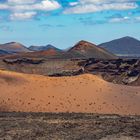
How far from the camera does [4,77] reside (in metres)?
36.3

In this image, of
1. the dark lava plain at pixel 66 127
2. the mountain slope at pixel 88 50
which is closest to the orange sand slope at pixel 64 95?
the dark lava plain at pixel 66 127

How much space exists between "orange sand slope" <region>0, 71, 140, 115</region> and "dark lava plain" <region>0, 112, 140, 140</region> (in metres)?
5.54

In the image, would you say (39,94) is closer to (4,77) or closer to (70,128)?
(4,77)

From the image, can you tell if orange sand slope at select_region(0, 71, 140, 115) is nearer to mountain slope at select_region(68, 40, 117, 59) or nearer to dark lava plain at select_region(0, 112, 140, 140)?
dark lava plain at select_region(0, 112, 140, 140)

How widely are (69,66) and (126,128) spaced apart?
65776 millimetres

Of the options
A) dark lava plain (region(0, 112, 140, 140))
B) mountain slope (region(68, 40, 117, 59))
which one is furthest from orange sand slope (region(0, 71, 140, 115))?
mountain slope (region(68, 40, 117, 59))

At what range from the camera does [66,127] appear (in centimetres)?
2322

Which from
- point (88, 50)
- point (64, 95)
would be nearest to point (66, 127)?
point (64, 95)

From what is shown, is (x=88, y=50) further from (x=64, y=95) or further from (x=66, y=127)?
(x=66, y=127)

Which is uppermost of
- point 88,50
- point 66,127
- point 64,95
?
point 88,50

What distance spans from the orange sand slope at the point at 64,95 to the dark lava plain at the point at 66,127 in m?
5.54

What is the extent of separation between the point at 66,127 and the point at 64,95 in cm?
1182

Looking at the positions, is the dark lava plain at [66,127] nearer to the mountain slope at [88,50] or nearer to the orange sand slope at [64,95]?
the orange sand slope at [64,95]

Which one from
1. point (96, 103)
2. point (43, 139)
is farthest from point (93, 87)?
point (43, 139)
